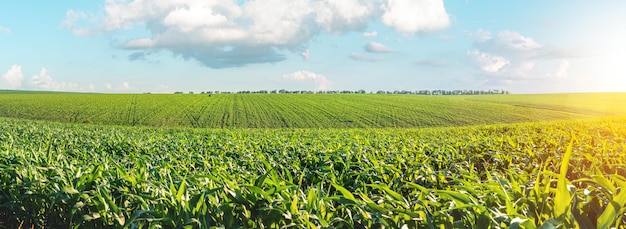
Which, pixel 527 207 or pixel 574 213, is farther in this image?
pixel 527 207

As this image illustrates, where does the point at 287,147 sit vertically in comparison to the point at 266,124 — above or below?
above

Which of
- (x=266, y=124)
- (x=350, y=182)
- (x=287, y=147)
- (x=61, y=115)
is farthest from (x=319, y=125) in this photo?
(x=350, y=182)

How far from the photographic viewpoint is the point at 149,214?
9.55 feet

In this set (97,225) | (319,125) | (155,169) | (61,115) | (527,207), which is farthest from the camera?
(61,115)

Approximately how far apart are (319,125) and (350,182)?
54.0 m

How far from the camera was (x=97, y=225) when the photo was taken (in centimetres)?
332

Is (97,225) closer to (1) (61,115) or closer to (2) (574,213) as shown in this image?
(2) (574,213)

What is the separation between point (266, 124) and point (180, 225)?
58094 millimetres

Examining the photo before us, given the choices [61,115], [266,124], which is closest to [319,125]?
[266,124]

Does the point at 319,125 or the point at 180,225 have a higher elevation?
the point at 180,225

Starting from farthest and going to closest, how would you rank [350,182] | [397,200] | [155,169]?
1. [350,182]
2. [155,169]
3. [397,200]

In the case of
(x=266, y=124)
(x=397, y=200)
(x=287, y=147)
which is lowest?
(x=266, y=124)

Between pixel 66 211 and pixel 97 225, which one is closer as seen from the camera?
pixel 97 225

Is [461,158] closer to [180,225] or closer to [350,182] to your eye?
[350,182]
